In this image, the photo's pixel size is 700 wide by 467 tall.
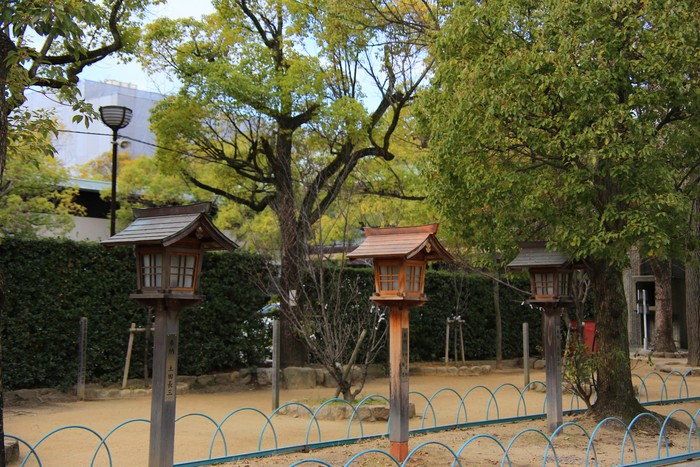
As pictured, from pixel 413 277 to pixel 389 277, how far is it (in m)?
0.29

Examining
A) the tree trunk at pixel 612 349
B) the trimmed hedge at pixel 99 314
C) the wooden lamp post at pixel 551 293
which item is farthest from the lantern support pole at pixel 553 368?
the trimmed hedge at pixel 99 314

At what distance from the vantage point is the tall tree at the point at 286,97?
1508 cm

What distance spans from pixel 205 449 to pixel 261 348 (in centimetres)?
777

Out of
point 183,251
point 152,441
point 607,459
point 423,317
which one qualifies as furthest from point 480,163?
point 423,317

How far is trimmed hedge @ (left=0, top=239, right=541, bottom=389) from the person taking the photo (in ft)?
42.1

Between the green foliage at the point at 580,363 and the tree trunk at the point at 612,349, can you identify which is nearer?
the green foliage at the point at 580,363

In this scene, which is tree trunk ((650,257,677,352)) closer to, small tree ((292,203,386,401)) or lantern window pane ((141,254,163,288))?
small tree ((292,203,386,401))

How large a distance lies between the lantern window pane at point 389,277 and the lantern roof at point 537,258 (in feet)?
9.23

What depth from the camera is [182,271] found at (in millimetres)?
6418

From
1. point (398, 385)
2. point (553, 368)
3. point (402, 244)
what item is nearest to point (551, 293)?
point (553, 368)

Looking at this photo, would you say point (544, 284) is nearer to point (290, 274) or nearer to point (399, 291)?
point (399, 291)

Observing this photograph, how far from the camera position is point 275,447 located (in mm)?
8539

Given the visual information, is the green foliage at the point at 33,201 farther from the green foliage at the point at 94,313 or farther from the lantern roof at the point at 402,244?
the lantern roof at the point at 402,244

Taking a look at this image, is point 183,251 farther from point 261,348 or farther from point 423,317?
point 423,317
